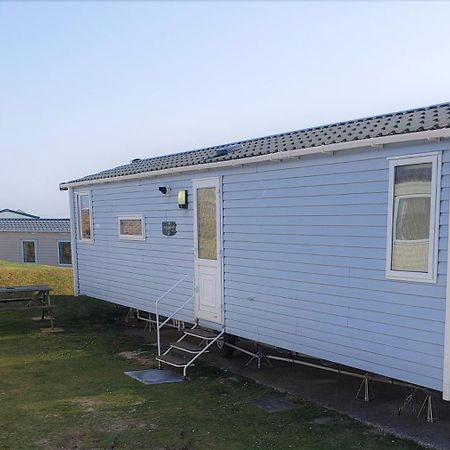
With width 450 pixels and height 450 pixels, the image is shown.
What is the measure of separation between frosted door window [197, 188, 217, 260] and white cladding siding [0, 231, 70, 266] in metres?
17.1

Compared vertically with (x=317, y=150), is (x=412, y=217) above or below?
below

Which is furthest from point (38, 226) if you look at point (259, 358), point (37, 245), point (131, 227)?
point (259, 358)

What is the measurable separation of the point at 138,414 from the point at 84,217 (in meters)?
6.53

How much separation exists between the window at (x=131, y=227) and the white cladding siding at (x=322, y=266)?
998 mm

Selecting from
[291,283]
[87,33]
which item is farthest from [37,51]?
A: [291,283]

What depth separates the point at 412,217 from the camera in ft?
14.4

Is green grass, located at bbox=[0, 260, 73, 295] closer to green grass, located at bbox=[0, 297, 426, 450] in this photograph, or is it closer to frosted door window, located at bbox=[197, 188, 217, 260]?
green grass, located at bbox=[0, 297, 426, 450]

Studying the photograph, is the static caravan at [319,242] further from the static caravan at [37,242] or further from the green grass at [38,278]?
the static caravan at [37,242]

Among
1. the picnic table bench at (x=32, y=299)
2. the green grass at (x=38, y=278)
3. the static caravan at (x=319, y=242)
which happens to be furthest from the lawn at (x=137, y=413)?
the green grass at (x=38, y=278)

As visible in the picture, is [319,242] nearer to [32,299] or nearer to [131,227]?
[131,227]

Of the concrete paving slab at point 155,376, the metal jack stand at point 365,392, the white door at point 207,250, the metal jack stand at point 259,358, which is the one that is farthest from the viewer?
the white door at point 207,250

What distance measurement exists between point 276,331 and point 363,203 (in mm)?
2048

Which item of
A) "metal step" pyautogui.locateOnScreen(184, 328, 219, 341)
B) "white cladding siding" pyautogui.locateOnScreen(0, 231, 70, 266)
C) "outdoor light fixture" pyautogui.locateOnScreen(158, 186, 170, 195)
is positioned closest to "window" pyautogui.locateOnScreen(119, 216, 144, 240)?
"outdoor light fixture" pyautogui.locateOnScreen(158, 186, 170, 195)

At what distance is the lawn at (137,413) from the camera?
424 cm
